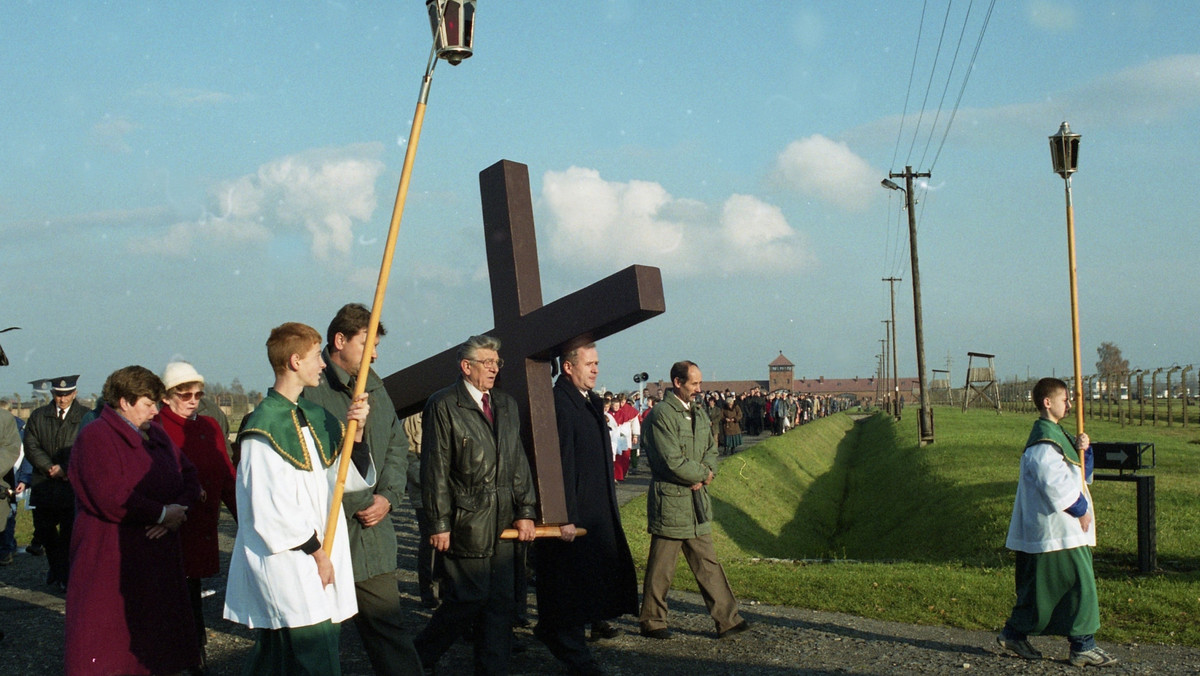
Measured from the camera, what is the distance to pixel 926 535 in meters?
14.2

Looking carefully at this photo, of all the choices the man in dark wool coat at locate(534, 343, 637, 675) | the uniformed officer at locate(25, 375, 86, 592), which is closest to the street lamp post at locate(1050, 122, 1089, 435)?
the man in dark wool coat at locate(534, 343, 637, 675)

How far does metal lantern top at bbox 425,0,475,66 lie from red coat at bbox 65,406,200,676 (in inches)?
89.6

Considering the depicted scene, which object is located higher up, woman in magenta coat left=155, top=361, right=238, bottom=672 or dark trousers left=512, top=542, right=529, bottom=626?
woman in magenta coat left=155, top=361, right=238, bottom=672

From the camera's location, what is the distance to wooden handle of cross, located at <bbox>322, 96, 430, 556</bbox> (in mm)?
4027

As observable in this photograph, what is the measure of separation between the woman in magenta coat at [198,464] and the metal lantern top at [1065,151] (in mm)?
Result: 5814

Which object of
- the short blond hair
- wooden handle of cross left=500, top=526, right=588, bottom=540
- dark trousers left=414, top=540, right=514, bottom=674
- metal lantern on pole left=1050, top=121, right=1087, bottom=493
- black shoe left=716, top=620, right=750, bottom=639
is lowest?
black shoe left=716, top=620, right=750, bottom=639

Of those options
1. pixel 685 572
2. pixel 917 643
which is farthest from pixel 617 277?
pixel 685 572

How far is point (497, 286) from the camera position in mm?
6137

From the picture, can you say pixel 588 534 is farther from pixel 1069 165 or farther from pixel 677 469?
pixel 1069 165

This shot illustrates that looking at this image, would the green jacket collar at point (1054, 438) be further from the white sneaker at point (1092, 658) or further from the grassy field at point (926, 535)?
the grassy field at point (926, 535)

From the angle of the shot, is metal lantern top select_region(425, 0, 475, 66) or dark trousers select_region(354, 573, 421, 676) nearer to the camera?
metal lantern top select_region(425, 0, 475, 66)

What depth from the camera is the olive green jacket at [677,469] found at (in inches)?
273

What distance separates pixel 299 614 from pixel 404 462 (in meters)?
1.36

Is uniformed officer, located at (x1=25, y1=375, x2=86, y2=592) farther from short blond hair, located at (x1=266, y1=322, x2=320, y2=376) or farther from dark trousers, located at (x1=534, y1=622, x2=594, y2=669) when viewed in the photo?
short blond hair, located at (x1=266, y1=322, x2=320, y2=376)
